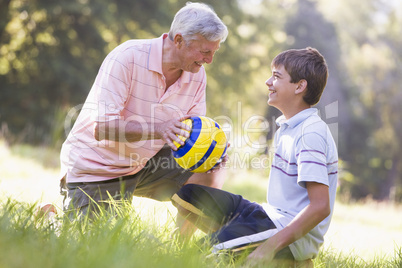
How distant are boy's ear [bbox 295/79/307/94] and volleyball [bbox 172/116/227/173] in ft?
2.25

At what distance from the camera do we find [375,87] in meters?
28.1

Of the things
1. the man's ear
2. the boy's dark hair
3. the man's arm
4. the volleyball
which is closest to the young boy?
the boy's dark hair

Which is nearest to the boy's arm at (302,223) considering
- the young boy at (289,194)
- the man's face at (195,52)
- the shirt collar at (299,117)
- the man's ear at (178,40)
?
the young boy at (289,194)

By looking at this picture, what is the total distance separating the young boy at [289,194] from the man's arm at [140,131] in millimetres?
466

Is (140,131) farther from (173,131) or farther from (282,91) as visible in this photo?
(282,91)

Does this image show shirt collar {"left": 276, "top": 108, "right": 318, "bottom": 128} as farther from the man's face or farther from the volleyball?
the man's face

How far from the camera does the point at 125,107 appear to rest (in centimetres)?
407

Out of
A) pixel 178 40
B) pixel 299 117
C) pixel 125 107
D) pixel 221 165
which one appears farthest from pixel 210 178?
pixel 178 40

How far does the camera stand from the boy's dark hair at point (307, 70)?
3439 millimetres

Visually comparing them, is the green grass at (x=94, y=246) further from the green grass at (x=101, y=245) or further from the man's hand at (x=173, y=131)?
the man's hand at (x=173, y=131)

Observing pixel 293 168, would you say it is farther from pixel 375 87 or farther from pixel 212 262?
pixel 375 87

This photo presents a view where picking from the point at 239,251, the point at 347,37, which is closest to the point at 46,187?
the point at 239,251

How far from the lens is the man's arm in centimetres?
343

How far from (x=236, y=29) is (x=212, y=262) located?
18423mm
